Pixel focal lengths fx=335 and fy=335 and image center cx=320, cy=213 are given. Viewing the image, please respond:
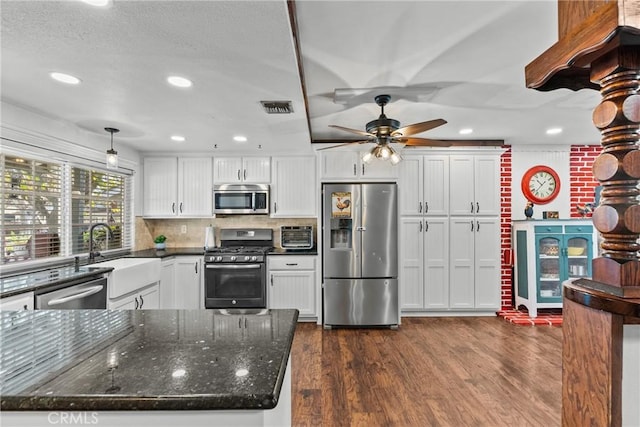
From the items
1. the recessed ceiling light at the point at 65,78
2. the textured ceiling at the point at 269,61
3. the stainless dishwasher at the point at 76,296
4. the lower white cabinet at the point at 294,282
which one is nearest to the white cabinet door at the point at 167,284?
the stainless dishwasher at the point at 76,296

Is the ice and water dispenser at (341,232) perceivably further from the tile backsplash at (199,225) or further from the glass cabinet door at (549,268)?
the glass cabinet door at (549,268)

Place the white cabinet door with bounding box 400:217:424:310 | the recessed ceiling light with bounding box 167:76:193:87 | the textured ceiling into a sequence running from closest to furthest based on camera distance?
the textured ceiling < the recessed ceiling light with bounding box 167:76:193:87 < the white cabinet door with bounding box 400:217:424:310

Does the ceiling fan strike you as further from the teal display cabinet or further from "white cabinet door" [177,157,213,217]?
"white cabinet door" [177,157,213,217]

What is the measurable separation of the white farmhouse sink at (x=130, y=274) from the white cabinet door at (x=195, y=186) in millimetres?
953

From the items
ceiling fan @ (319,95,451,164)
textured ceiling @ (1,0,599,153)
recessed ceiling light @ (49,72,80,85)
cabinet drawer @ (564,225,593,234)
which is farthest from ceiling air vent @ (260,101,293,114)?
cabinet drawer @ (564,225,593,234)

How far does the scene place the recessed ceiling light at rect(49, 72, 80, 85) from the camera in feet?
6.55

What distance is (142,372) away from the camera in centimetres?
75

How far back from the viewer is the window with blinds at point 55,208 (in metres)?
2.65

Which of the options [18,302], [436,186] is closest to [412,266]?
[436,186]

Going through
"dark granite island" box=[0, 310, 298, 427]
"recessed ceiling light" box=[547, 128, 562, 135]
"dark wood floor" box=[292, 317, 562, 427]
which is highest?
"recessed ceiling light" box=[547, 128, 562, 135]

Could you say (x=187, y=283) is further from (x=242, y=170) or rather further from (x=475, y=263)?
(x=475, y=263)

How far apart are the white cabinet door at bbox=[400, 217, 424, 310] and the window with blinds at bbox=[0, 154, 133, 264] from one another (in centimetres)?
327

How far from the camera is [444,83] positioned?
251 cm

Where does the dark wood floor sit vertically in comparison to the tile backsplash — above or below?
below
